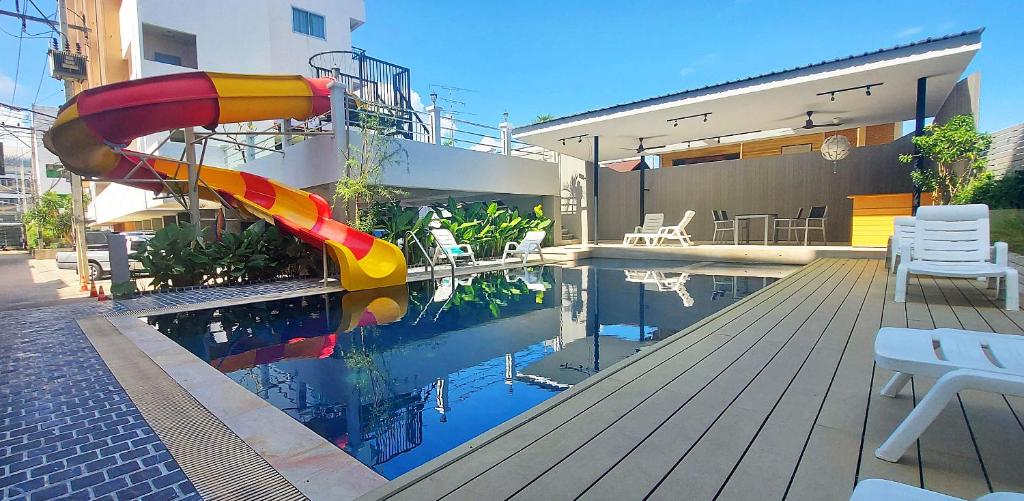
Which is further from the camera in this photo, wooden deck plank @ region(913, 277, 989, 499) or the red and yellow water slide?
the red and yellow water slide

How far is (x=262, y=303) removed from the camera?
6.18 metres

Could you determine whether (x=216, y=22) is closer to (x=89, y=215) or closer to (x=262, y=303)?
(x=262, y=303)

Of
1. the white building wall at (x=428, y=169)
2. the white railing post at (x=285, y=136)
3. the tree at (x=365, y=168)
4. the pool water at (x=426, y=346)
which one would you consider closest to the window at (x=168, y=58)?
the white building wall at (x=428, y=169)

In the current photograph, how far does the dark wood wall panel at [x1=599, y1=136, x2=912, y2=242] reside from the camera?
11.2 metres

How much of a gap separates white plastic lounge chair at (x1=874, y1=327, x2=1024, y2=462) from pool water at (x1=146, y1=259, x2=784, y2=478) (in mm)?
1681

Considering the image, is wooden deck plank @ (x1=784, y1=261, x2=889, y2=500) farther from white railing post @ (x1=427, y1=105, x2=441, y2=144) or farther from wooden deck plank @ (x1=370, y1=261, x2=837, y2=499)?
white railing post @ (x1=427, y1=105, x2=441, y2=144)

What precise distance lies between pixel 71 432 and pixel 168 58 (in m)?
18.8

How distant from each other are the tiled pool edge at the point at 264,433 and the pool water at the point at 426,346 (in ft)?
0.59

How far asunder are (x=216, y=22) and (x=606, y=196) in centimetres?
1491

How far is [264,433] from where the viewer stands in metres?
2.15

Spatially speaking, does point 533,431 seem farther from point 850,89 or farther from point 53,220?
point 53,220

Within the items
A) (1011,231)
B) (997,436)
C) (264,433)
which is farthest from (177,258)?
(1011,231)

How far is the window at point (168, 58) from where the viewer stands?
1605cm

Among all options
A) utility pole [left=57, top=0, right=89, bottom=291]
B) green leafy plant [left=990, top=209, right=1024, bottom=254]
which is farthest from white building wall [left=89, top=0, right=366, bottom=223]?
green leafy plant [left=990, top=209, right=1024, bottom=254]
